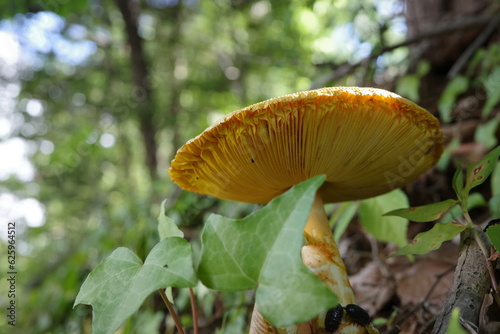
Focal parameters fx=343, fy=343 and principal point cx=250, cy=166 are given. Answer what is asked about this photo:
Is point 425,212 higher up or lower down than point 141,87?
lower down

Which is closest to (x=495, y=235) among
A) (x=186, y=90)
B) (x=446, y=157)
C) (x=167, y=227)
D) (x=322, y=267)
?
(x=322, y=267)

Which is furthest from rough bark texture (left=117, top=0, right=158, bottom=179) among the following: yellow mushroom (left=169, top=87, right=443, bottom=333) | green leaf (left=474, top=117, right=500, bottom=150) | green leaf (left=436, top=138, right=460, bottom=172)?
green leaf (left=474, top=117, right=500, bottom=150)

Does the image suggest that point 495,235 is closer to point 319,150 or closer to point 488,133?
point 319,150

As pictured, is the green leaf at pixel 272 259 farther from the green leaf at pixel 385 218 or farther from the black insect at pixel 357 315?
the green leaf at pixel 385 218

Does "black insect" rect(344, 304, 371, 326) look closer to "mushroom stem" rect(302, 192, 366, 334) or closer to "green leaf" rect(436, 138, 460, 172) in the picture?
"mushroom stem" rect(302, 192, 366, 334)

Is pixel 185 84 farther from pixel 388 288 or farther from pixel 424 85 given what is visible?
pixel 388 288
